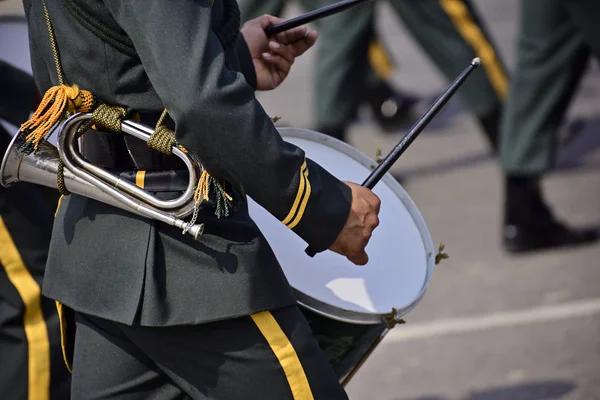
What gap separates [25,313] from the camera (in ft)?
7.50

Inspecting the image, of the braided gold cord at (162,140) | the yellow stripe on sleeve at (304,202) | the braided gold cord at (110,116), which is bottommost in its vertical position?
the braided gold cord at (110,116)

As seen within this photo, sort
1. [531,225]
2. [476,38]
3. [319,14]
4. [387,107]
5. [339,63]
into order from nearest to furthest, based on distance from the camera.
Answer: [319,14]
[531,225]
[476,38]
[339,63]
[387,107]

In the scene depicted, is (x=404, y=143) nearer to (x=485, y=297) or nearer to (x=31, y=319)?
(x=31, y=319)

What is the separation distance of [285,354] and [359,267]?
41cm

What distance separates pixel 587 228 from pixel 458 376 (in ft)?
4.66

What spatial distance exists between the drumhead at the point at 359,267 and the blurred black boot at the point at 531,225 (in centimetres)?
203

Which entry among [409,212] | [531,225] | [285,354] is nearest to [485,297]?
[531,225]

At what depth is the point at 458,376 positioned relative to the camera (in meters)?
3.27

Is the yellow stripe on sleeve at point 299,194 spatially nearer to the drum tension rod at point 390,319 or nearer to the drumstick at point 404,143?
the drumstick at point 404,143

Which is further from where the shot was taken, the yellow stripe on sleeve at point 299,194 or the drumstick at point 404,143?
the drumstick at point 404,143

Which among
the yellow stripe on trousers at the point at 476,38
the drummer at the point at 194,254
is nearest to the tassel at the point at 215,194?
the drummer at the point at 194,254

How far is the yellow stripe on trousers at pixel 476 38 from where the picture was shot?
15.2 feet

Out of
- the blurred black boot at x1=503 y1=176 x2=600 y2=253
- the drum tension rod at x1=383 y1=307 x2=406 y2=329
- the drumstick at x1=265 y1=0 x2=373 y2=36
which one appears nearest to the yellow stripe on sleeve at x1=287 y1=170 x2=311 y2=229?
the drum tension rod at x1=383 y1=307 x2=406 y2=329

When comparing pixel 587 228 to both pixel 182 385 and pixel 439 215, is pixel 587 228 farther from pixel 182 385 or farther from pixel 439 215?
pixel 182 385
